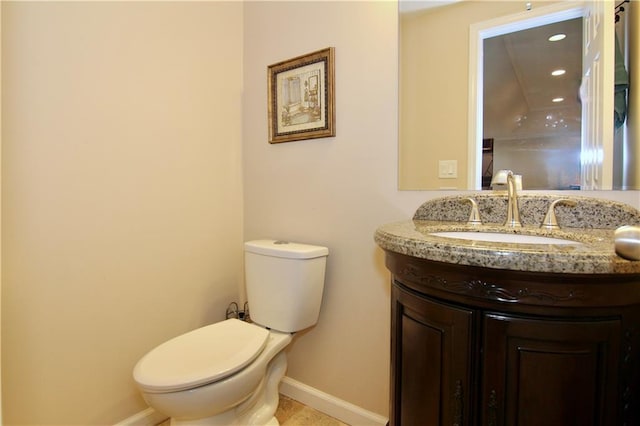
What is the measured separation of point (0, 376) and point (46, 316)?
8.0 inches

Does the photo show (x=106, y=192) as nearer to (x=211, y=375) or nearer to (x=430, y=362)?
(x=211, y=375)

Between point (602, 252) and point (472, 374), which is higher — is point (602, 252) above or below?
above

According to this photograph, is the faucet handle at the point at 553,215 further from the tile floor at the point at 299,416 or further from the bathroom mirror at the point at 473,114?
the tile floor at the point at 299,416

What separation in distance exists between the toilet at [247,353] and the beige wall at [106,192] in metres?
0.32

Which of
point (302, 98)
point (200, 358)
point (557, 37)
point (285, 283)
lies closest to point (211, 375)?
point (200, 358)

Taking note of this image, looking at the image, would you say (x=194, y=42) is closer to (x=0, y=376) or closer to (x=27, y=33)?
(x=27, y=33)

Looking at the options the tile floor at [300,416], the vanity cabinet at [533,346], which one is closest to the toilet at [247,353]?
the tile floor at [300,416]

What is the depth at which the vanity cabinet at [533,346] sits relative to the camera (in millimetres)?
627

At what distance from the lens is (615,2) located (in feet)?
3.50

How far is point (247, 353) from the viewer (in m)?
1.18

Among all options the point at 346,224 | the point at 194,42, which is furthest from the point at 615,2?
the point at 194,42

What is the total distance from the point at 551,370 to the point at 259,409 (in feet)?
3.87

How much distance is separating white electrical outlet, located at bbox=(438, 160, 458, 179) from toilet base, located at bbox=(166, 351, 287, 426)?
1.05 metres

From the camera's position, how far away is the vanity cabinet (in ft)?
Answer: 2.06
